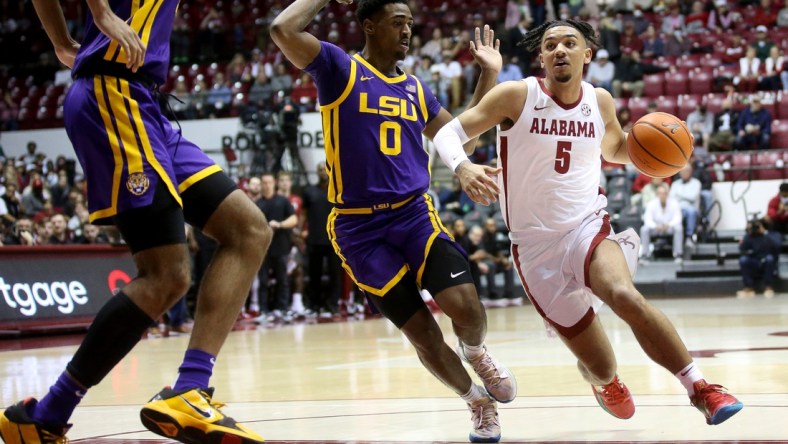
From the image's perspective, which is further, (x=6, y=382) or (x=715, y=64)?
(x=715, y=64)

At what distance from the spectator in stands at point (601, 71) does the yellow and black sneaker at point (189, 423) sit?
701 inches

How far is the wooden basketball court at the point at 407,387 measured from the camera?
17.1 ft

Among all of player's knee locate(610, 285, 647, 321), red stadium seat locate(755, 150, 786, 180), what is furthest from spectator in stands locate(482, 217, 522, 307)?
player's knee locate(610, 285, 647, 321)

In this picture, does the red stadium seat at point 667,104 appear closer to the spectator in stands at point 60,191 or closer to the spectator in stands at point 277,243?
the spectator in stands at point 277,243

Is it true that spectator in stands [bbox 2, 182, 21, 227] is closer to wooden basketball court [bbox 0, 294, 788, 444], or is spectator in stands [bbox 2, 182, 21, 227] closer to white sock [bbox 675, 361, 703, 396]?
wooden basketball court [bbox 0, 294, 788, 444]

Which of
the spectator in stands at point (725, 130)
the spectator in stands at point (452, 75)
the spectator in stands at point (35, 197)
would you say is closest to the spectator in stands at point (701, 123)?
the spectator in stands at point (725, 130)

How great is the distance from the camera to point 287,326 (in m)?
14.7

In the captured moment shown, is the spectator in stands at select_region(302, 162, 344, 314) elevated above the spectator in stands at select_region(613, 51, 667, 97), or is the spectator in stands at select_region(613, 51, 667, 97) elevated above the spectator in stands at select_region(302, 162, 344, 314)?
the spectator in stands at select_region(613, 51, 667, 97)

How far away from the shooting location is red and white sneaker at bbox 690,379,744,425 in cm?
472

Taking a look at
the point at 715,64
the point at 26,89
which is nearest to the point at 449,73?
the point at 715,64

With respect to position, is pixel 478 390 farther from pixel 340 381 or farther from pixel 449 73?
pixel 449 73

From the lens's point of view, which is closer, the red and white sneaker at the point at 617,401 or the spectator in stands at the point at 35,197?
the red and white sneaker at the point at 617,401

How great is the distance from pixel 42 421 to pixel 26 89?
24096 mm

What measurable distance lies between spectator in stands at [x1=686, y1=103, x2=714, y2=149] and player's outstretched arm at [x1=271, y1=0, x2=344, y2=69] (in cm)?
1503
